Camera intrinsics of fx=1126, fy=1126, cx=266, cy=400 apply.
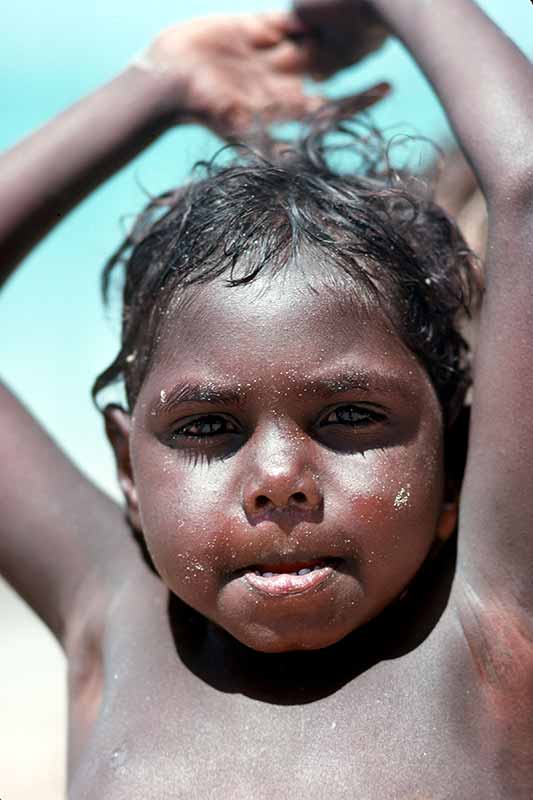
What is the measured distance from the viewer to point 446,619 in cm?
180

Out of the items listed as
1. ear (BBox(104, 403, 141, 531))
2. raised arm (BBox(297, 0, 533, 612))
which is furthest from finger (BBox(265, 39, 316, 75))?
ear (BBox(104, 403, 141, 531))

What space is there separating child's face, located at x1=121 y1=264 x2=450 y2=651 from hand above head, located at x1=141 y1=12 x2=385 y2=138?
93cm

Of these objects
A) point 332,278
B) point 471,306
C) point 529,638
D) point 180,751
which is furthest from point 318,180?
point 180,751

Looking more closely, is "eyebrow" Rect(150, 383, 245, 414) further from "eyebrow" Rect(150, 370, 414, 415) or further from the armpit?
the armpit

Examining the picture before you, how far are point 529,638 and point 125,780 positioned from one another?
67 cm

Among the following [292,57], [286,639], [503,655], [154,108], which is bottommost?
[503,655]

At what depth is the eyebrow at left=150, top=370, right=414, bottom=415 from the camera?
66.2 inches

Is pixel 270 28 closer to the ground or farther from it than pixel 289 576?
farther from it

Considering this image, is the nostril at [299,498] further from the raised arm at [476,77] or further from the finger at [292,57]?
the finger at [292,57]

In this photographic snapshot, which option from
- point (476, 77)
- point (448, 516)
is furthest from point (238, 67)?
point (448, 516)

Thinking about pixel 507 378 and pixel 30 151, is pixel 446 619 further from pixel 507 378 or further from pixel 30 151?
pixel 30 151

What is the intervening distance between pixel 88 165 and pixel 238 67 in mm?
483

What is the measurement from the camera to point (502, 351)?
5.54 ft

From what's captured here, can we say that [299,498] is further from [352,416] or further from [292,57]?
[292,57]
